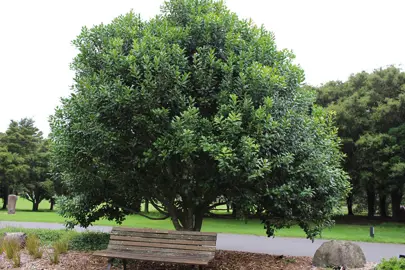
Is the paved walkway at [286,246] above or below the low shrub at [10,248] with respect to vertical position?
below

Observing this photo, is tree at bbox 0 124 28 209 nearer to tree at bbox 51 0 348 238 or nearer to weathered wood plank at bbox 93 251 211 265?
tree at bbox 51 0 348 238

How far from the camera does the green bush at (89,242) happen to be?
29.8 feet

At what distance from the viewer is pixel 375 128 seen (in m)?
22.3

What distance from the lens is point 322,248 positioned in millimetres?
7895

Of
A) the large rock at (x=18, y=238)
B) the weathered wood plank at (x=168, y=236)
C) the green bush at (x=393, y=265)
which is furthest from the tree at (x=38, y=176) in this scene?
the green bush at (x=393, y=265)

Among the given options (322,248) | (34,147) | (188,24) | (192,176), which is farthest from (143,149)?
(34,147)

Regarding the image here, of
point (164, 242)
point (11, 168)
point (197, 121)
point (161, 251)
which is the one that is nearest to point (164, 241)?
point (164, 242)

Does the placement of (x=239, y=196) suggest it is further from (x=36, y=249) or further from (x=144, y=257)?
(x=36, y=249)

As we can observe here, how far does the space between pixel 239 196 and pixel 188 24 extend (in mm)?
3773

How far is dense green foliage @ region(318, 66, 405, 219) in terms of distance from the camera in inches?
825

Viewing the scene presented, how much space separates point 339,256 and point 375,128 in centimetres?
1701

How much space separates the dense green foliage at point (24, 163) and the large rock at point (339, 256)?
1176 inches

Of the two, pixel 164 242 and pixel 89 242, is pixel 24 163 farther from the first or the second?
pixel 164 242

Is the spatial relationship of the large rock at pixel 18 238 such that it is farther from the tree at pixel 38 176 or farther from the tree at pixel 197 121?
the tree at pixel 38 176
